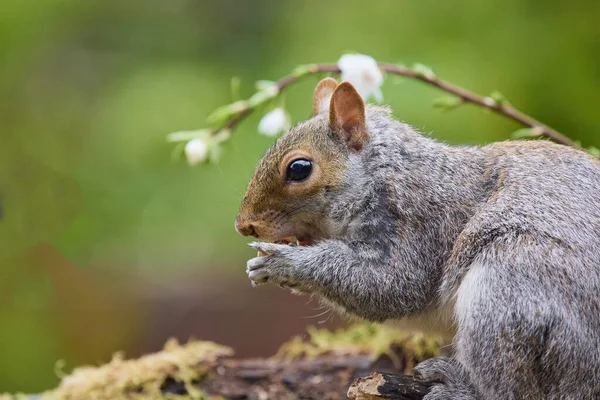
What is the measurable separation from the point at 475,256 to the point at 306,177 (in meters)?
0.51

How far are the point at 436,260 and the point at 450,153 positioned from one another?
361 millimetres

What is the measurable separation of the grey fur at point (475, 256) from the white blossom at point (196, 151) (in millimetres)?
459

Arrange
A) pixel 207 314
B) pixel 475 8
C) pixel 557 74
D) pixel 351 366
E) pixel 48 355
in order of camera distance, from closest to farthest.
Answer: pixel 351 366 → pixel 557 74 → pixel 475 8 → pixel 48 355 → pixel 207 314

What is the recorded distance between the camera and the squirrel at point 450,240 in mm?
1764

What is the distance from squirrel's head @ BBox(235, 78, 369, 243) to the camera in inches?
81.6

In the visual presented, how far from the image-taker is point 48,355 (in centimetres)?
421

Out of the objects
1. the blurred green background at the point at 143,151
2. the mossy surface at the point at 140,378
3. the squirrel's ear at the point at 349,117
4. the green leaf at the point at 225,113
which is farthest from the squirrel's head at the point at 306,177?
the blurred green background at the point at 143,151

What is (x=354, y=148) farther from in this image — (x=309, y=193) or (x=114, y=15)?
(x=114, y=15)

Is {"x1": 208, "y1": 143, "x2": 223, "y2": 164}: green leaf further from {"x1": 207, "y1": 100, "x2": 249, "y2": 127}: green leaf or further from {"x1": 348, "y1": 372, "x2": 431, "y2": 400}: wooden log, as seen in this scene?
{"x1": 348, "y1": 372, "x2": 431, "y2": 400}: wooden log

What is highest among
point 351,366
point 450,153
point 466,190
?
point 450,153

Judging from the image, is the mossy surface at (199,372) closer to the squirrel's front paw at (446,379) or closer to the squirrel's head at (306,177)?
the squirrel's front paw at (446,379)

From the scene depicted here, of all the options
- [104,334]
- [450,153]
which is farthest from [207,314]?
[450,153]

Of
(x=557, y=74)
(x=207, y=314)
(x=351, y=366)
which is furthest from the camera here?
(x=207, y=314)

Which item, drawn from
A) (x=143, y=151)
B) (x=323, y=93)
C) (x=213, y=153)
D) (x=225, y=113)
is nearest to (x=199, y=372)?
(x=213, y=153)
